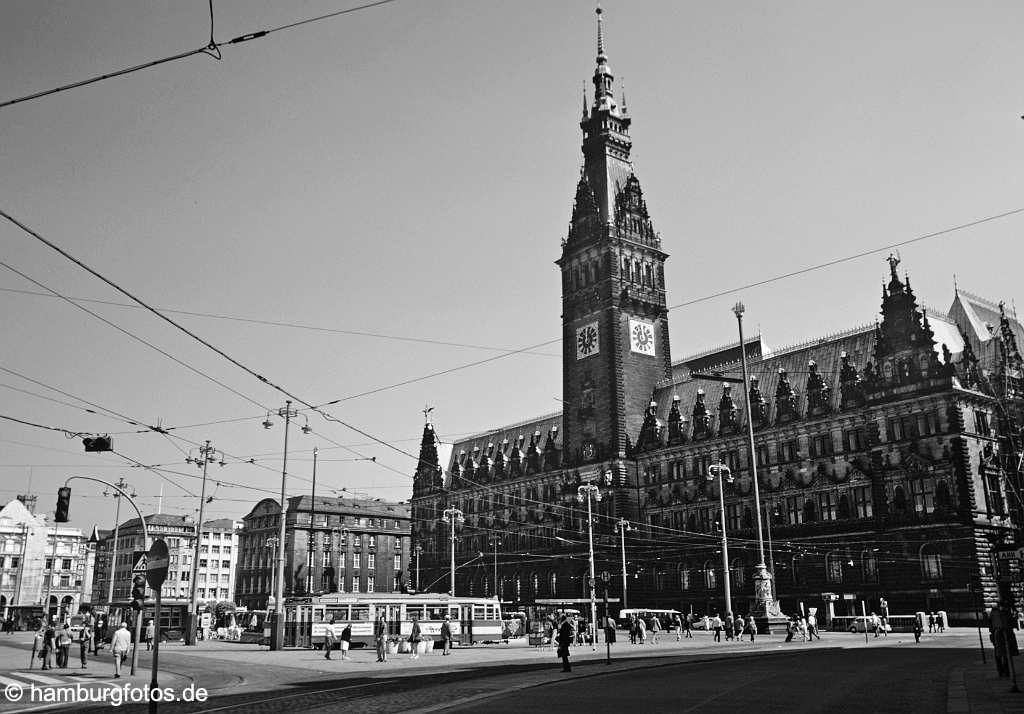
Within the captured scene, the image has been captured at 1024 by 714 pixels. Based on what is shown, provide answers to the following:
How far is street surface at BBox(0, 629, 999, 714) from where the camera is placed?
1841 cm

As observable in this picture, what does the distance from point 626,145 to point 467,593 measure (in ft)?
201

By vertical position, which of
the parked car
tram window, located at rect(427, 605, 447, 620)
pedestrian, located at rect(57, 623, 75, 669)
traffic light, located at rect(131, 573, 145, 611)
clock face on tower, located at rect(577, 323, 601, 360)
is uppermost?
clock face on tower, located at rect(577, 323, 601, 360)

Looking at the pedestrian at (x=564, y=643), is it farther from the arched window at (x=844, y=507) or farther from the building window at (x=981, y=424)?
the building window at (x=981, y=424)

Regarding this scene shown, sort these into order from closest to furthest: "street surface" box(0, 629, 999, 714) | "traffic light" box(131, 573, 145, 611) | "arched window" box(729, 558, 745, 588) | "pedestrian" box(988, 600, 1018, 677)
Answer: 1. "street surface" box(0, 629, 999, 714)
2. "pedestrian" box(988, 600, 1018, 677)
3. "traffic light" box(131, 573, 145, 611)
4. "arched window" box(729, 558, 745, 588)

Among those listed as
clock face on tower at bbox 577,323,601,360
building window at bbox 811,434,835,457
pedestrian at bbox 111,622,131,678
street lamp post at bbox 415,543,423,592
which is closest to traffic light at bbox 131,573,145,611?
pedestrian at bbox 111,622,131,678

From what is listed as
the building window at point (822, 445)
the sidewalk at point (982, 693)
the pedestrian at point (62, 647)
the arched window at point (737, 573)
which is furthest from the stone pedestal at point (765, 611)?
the pedestrian at point (62, 647)

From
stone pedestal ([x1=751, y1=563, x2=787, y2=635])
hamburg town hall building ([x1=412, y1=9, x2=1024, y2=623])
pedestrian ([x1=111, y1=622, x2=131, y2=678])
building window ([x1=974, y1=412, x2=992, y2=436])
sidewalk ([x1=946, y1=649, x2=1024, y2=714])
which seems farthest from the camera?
building window ([x1=974, y1=412, x2=992, y2=436])

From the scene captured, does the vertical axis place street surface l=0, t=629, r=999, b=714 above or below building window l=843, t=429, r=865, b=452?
below

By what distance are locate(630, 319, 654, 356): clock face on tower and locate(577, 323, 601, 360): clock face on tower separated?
392cm

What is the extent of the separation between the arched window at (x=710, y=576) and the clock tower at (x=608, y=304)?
609 inches

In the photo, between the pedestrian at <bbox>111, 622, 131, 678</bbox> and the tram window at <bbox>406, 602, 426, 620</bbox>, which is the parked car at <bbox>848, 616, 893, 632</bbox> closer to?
the tram window at <bbox>406, 602, 426, 620</bbox>

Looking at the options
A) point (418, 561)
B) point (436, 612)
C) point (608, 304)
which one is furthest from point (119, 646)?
point (418, 561)

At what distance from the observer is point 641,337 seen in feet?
326

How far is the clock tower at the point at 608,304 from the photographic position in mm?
96562
